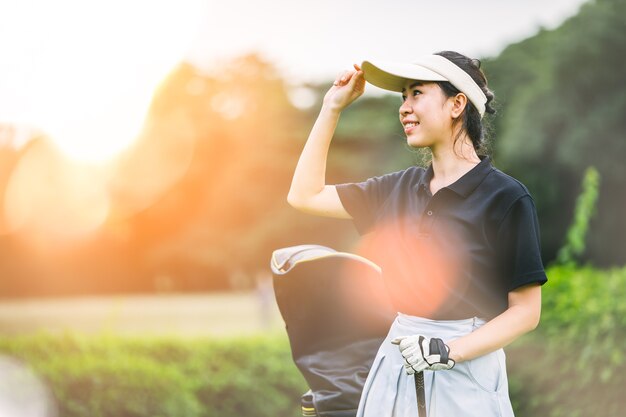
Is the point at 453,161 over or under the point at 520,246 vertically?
over

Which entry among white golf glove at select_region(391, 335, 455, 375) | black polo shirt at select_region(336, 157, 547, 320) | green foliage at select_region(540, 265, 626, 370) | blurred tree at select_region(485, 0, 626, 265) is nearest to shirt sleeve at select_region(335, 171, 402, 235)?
black polo shirt at select_region(336, 157, 547, 320)

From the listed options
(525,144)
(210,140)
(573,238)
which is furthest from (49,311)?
(573,238)

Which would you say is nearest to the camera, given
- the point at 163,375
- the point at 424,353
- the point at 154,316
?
the point at 424,353

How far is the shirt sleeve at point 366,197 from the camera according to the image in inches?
93.0

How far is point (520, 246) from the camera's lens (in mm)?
2010

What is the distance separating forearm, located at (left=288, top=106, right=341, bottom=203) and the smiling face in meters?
0.26

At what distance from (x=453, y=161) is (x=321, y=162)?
0.39m

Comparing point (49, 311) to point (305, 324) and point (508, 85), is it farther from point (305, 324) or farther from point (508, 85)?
point (305, 324)

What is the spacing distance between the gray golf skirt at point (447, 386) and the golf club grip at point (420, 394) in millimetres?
17

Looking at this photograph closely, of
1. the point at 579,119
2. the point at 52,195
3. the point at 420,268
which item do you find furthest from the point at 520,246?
the point at 52,195

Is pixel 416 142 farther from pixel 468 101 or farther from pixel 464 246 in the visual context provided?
pixel 464 246

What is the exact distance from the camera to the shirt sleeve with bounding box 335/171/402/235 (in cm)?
236

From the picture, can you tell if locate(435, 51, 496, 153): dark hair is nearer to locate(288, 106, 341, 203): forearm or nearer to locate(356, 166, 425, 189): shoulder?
locate(356, 166, 425, 189): shoulder

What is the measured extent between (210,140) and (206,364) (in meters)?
32.6
